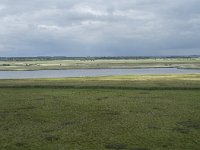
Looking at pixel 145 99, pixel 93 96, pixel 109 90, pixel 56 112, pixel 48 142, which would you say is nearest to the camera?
pixel 48 142

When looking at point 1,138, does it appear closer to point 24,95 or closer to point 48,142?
point 48,142

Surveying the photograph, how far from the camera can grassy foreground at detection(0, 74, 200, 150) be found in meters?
24.0

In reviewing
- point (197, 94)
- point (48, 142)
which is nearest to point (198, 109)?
point (197, 94)

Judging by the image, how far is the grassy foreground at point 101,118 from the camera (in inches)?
944

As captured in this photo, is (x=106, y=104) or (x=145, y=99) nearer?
(x=106, y=104)

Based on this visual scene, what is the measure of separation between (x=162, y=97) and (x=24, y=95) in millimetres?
16546

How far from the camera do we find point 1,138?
2519 cm

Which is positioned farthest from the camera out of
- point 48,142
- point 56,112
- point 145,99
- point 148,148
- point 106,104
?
point 145,99

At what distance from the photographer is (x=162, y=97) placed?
4416 centimetres

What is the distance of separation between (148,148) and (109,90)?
96.7ft

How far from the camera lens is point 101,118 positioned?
32.3m

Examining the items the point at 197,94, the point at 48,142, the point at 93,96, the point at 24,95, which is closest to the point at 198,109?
the point at 197,94

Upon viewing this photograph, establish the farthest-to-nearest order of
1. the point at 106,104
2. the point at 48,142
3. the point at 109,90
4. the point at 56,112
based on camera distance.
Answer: the point at 109,90, the point at 106,104, the point at 56,112, the point at 48,142

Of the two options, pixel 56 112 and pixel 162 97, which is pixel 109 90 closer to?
pixel 162 97
